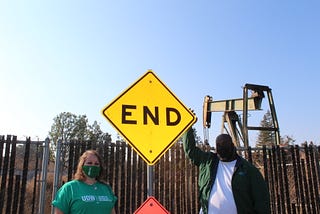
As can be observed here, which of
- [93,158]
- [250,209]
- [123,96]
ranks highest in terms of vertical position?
[123,96]

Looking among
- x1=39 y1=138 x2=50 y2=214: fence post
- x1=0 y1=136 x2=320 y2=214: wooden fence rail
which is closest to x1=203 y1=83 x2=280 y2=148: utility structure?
x1=0 y1=136 x2=320 y2=214: wooden fence rail

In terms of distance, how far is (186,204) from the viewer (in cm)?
787

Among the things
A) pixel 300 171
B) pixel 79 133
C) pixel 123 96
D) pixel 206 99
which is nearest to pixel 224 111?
pixel 206 99

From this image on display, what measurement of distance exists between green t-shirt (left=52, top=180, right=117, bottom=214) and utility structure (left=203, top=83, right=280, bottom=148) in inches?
475

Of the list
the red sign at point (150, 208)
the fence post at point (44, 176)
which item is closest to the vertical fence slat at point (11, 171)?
the fence post at point (44, 176)

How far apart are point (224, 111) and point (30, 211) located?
1120 centimetres

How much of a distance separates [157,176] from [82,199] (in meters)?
4.74

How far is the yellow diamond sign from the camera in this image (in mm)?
3635

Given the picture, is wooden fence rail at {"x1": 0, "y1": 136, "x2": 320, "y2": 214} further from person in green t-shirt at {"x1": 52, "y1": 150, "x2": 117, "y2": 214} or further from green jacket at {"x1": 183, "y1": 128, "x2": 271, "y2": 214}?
green jacket at {"x1": 183, "y1": 128, "x2": 271, "y2": 214}

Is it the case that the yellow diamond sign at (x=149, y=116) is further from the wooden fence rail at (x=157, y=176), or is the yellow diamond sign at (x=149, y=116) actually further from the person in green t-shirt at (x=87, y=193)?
the wooden fence rail at (x=157, y=176)

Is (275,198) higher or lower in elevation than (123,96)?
lower

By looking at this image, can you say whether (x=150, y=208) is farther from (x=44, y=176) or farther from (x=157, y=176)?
(x=157, y=176)

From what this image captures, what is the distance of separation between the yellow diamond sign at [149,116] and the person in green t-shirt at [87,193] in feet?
1.53

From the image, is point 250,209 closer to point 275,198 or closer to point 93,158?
point 93,158
